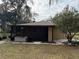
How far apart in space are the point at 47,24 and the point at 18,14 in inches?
454

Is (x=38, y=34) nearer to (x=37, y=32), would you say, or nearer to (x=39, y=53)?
(x=37, y=32)

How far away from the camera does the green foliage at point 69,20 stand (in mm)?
19484

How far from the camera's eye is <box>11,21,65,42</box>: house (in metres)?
25.2

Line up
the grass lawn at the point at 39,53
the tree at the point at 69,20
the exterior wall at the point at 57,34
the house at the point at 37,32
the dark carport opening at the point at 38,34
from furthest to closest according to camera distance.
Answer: the exterior wall at the point at 57,34 → the dark carport opening at the point at 38,34 → the house at the point at 37,32 → the tree at the point at 69,20 → the grass lawn at the point at 39,53

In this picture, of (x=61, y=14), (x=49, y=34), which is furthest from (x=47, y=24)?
(x=61, y=14)

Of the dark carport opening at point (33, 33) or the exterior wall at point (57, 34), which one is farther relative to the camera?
the exterior wall at point (57, 34)

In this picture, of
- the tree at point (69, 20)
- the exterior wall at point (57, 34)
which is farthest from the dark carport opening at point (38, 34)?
the tree at point (69, 20)

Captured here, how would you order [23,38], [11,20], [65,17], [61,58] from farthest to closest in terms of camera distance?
[11,20] → [23,38] → [65,17] → [61,58]

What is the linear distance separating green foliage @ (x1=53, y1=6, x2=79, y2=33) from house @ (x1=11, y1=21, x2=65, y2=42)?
186 inches

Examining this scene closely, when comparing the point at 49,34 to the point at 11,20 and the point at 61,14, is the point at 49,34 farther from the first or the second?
the point at 11,20

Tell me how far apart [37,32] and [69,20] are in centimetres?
730

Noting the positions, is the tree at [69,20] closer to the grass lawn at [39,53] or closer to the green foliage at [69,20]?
the green foliage at [69,20]

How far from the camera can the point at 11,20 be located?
34125 millimetres

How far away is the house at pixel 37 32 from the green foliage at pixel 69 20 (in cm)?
473
